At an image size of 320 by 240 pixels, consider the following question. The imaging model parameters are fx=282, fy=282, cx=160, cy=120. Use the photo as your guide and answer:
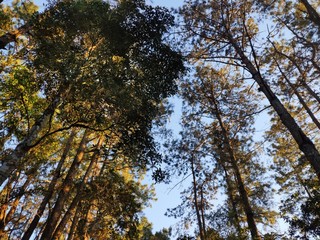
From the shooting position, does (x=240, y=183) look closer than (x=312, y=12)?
No

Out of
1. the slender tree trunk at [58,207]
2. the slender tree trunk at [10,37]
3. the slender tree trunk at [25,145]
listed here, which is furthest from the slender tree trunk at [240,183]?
the slender tree trunk at [10,37]

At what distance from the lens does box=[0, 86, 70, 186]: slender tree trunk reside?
6609 millimetres

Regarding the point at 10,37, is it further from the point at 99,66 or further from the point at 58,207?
the point at 58,207

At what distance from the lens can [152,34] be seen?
37.4ft

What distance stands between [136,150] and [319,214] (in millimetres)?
6038

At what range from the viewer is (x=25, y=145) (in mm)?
7215

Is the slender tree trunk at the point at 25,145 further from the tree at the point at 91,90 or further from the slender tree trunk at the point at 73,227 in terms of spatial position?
the slender tree trunk at the point at 73,227

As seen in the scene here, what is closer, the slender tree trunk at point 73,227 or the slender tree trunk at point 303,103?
the slender tree trunk at point 73,227

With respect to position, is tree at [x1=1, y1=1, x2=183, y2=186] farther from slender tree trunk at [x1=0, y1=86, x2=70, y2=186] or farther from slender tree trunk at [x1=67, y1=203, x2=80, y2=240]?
slender tree trunk at [x1=67, y1=203, x2=80, y2=240]

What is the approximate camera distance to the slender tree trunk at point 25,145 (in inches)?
260

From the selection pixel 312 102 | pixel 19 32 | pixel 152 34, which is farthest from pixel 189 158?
pixel 19 32

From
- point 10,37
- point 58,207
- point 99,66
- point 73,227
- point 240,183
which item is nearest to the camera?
point 99,66

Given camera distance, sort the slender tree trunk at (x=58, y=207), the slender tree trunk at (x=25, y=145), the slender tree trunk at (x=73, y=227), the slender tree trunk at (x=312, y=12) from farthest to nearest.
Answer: the slender tree trunk at (x=73, y=227) < the slender tree trunk at (x=312, y=12) < the slender tree trunk at (x=58, y=207) < the slender tree trunk at (x=25, y=145)

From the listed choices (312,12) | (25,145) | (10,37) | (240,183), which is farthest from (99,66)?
(312,12)
